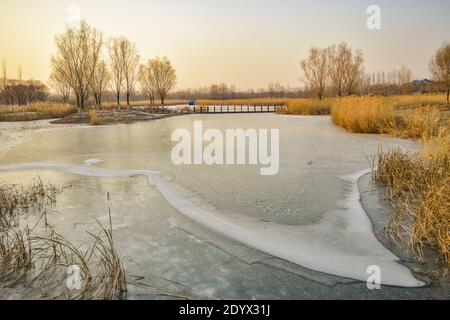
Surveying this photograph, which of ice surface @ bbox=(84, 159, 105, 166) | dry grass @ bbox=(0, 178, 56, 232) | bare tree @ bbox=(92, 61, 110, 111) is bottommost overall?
dry grass @ bbox=(0, 178, 56, 232)

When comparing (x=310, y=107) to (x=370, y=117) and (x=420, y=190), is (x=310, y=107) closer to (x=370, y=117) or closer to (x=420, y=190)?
(x=370, y=117)

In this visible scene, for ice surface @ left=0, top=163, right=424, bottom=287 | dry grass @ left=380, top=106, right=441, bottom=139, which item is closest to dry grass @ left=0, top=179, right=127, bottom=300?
ice surface @ left=0, top=163, right=424, bottom=287

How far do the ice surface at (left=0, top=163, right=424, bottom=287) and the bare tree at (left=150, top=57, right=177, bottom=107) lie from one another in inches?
1576

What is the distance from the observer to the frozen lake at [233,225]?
230 centimetres

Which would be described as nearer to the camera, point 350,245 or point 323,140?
point 350,245

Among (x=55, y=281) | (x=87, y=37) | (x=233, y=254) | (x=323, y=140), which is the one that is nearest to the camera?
(x=55, y=281)

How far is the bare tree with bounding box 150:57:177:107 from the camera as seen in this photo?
138 feet

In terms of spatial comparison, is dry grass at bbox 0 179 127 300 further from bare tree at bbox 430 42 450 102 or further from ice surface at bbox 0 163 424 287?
bare tree at bbox 430 42 450 102

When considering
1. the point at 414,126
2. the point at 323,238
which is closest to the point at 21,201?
the point at 323,238
